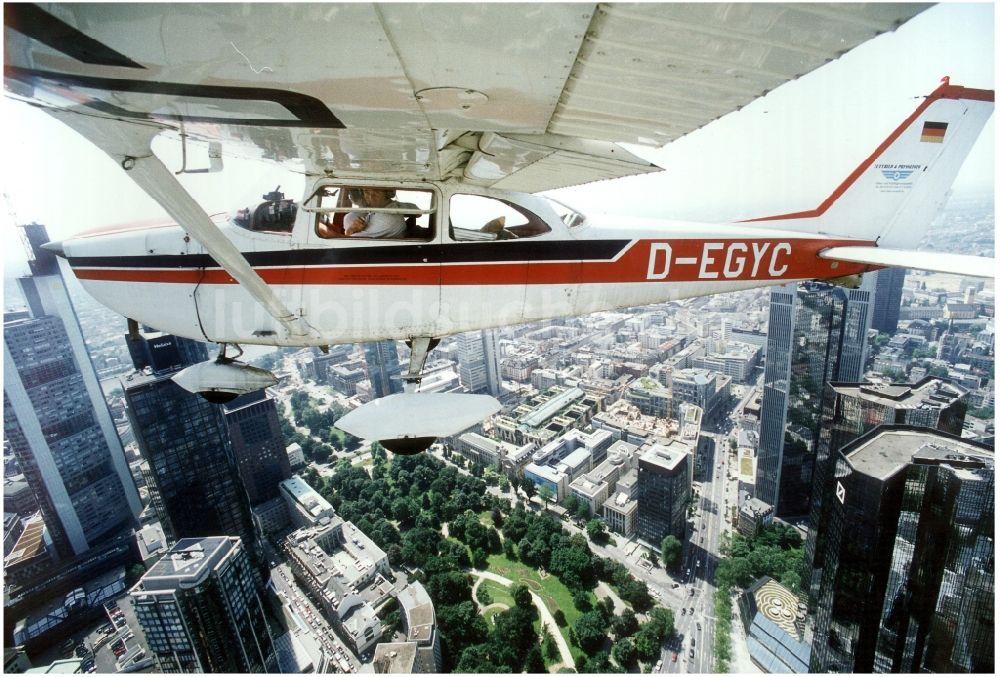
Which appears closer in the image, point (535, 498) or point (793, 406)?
point (793, 406)

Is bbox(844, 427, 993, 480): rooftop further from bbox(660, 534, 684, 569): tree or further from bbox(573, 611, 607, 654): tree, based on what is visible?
bbox(573, 611, 607, 654): tree

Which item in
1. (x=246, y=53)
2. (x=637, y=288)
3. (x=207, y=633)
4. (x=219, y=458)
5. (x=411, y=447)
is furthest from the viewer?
(x=219, y=458)

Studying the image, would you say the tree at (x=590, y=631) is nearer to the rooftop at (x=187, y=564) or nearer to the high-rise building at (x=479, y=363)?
the rooftop at (x=187, y=564)

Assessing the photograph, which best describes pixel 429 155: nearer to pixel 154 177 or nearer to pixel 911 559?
pixel 154 177

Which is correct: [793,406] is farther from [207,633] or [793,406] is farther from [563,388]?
[207,633]

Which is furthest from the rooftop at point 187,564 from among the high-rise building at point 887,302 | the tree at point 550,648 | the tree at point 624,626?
the high-rise building at point 887,302

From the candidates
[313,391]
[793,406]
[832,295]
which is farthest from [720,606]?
[313,391]

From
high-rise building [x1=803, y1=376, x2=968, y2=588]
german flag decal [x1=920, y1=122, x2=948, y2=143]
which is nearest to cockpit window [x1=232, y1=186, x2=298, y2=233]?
german flag decal [x1=920, y1=122, x2=948, y2=143]
